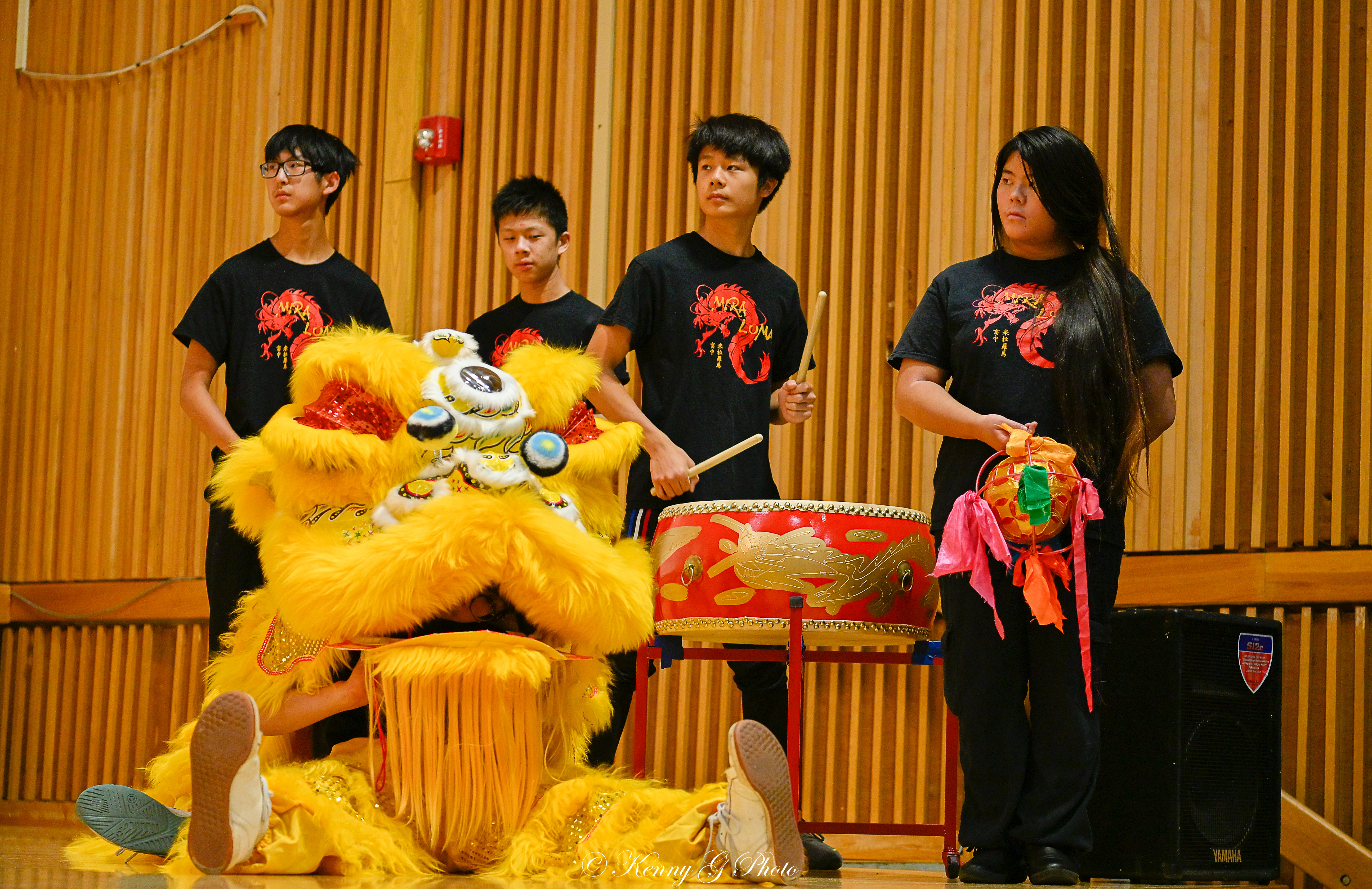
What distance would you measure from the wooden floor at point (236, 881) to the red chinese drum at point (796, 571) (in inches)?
18.1

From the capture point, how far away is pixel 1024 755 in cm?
239

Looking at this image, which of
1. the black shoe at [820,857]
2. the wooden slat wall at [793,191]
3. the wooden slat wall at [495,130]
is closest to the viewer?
the black shoe at [820,857]

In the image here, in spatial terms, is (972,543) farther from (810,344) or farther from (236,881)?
(236,881)

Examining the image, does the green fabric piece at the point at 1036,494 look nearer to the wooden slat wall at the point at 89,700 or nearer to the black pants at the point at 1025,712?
the black pants at the point at 1025,712

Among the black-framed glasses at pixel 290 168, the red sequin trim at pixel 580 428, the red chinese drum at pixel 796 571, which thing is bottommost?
the red chinese drum at pixel 796 571

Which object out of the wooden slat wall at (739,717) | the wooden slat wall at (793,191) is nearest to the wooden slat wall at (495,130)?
the wooden slat wall at (793,191)

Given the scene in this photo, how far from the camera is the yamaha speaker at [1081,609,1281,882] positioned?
265cm

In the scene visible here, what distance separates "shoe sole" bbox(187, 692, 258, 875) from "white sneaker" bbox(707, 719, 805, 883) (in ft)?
2.21

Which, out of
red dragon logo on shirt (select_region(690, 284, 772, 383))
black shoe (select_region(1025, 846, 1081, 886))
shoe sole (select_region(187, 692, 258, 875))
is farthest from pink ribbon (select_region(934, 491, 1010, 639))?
shoe sole (select_region(187, 692, 258, 875))

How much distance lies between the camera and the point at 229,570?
3.24 metres

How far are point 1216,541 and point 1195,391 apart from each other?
1.29 ft

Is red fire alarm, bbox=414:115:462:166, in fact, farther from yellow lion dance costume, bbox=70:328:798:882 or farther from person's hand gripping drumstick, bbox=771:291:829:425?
yellow lion dance costume, bbox=70:328:798:882

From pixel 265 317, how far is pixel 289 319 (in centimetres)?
6

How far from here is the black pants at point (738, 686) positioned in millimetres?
2955
